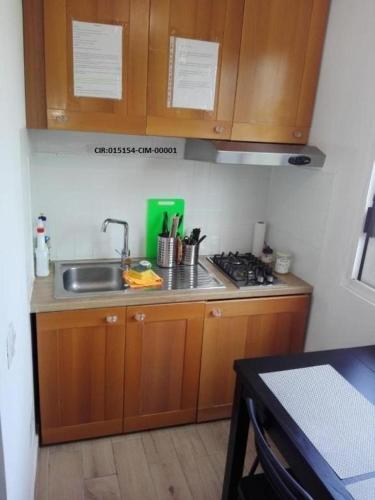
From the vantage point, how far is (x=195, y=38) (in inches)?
70.9

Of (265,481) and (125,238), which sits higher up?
(125,238)

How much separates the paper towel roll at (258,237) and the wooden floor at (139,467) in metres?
1.10

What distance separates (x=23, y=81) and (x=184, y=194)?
41.2 inches

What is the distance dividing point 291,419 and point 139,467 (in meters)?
1.11

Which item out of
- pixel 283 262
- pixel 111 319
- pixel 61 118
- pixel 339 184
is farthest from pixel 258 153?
pixel 111 319

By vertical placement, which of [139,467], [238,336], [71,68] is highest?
[71,68]

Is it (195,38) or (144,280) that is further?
(144,280)

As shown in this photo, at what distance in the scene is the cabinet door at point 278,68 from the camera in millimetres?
1879

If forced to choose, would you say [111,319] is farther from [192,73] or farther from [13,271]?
[192,73]

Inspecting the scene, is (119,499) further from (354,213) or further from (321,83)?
(321,83)

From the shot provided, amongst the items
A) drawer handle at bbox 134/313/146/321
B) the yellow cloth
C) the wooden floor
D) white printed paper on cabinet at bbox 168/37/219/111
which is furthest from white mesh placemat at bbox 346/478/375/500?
white printed paper on cabinet at bbox 168/37/219/111

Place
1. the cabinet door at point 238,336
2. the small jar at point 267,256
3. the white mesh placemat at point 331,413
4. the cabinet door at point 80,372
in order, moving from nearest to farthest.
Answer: the white mesh placemat at point 331,413 → the cabinet door at point 80,372 → the cabinet door at point 238,336 → the small jar at point 267,256

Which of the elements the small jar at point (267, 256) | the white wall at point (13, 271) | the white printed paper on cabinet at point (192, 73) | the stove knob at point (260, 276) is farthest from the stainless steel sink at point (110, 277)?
the white printed paper on cabinet at point (192, 73)

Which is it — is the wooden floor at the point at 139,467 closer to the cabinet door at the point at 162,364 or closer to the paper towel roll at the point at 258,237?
the cabinet door at the point at 162,364
